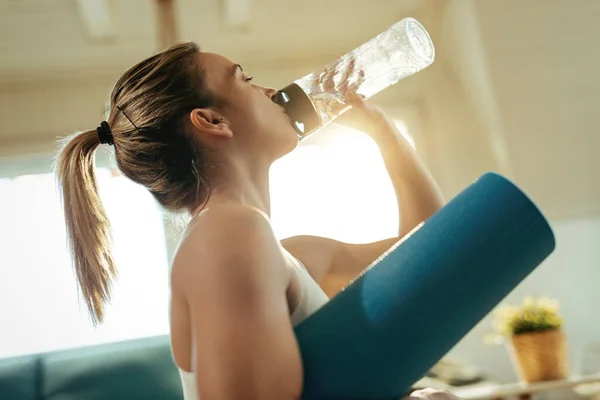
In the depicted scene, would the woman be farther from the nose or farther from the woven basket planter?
the woven basket planter

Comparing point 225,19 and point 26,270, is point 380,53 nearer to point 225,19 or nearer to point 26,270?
point 225,19

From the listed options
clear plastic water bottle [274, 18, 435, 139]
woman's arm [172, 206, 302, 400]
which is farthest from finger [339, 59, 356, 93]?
woman's arm [172, 206, 302, 400]

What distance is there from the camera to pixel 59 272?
233cm

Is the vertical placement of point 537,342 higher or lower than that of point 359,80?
lower

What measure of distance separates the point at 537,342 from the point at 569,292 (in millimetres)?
564

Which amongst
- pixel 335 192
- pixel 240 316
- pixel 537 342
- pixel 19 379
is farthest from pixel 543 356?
pixel 240 316

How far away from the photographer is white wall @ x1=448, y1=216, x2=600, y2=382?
233 cm

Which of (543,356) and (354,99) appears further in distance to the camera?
(543,356)

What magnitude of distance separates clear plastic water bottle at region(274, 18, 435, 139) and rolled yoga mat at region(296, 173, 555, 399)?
43 cm

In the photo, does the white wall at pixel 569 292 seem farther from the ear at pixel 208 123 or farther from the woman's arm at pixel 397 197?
the ear at pixel 208 123

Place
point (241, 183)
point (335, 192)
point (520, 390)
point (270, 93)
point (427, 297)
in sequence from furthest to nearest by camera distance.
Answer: point (335, 192) < point (520, 390) < point (270, 93) < point (241, 183) < point (427, 297)

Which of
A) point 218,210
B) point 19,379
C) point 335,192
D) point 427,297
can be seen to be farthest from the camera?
point 335,192

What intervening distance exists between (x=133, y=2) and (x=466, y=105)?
1346 millimetres

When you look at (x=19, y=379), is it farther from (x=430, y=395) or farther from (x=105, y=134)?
(x=430, y=395)
